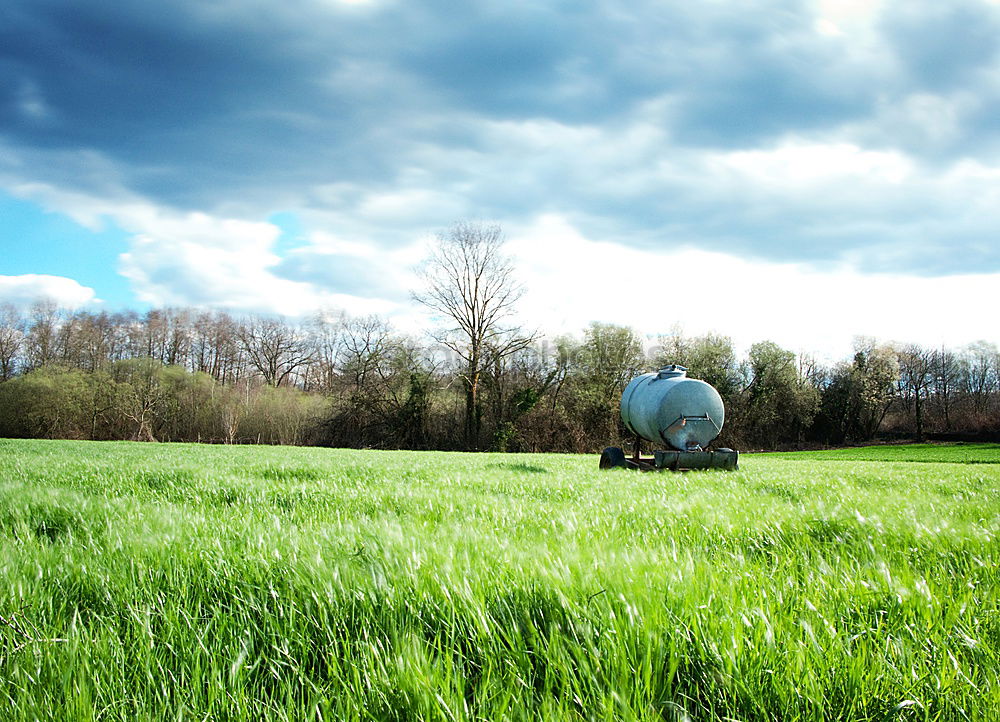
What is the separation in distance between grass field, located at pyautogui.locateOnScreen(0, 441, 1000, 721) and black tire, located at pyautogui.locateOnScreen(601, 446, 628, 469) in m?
9.06

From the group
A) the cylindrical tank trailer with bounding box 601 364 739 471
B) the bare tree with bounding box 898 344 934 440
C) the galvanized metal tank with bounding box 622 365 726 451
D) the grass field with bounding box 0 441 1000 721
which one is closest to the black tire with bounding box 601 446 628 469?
the cylindrical tank trailer with bounding box 601 364 739 471

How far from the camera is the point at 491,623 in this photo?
187 cm

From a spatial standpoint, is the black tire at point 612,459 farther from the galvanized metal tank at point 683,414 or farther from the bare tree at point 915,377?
the bare tree at point 915,377

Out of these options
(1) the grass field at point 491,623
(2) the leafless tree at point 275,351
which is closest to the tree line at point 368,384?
(2) the leafless tree at point 275,351

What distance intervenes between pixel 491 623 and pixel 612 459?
1127 centimetres

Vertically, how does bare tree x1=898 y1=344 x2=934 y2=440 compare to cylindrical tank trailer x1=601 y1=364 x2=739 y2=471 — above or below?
above

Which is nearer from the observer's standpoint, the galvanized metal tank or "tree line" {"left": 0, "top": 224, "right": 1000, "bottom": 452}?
the galvanized metal tank

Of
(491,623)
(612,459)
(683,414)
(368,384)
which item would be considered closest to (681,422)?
(683,414)

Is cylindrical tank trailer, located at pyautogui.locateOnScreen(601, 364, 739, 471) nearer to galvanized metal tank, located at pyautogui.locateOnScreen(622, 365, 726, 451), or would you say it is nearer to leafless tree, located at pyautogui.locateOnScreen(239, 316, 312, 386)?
galvanized metal tank, located at pyautogui.locateOnScreen(622, 365, 726, 451)

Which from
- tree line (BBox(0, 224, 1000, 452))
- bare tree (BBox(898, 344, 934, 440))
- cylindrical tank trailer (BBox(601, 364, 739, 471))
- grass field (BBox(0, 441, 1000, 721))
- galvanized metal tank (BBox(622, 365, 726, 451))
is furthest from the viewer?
bare tree (BBox(898, 344, 934, 440))

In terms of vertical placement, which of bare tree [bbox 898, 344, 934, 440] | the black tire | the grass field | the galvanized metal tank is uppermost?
bare tree [bbox 898, 344, 934, 440]

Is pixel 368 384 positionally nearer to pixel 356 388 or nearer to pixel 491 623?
pixel 356 388

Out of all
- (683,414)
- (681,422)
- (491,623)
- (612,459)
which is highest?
(683,414)

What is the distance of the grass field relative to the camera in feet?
4.82
